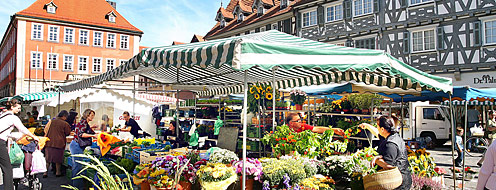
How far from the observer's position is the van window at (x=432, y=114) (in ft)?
51.2

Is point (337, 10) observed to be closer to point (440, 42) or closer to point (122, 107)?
point (440, 42)

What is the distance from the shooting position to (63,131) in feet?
25.8

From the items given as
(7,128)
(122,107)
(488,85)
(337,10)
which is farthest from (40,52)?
(488,85)

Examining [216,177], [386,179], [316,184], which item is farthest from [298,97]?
[216,177]

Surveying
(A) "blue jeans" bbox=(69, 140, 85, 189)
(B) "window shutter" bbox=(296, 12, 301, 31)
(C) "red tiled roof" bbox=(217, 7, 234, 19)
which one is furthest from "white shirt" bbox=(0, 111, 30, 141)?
(C) "red tiled roof" bbox=(217, 7, 234, 19)

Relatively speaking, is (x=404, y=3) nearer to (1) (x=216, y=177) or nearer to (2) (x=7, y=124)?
(1) (x=216, y=177)

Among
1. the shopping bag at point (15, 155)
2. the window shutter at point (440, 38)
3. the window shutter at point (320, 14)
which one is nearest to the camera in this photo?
the shopping bag at point (15, 155)

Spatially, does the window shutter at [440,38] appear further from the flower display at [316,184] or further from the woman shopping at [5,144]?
the woman shopping at [5,144]

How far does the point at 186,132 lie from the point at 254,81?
348cm

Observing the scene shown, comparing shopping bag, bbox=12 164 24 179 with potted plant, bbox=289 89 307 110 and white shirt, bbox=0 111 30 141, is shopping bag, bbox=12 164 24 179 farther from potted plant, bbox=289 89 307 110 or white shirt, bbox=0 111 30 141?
potted plant, bbox=289 89 307 110

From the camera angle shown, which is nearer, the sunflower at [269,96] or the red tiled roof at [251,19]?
the sunflower at [269,96]

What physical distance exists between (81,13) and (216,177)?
4012 centimetres

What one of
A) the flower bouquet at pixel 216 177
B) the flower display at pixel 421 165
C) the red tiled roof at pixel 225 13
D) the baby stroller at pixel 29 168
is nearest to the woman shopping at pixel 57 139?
the baby stroller at pixel 29 168

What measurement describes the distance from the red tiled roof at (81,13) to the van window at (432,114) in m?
33.5
